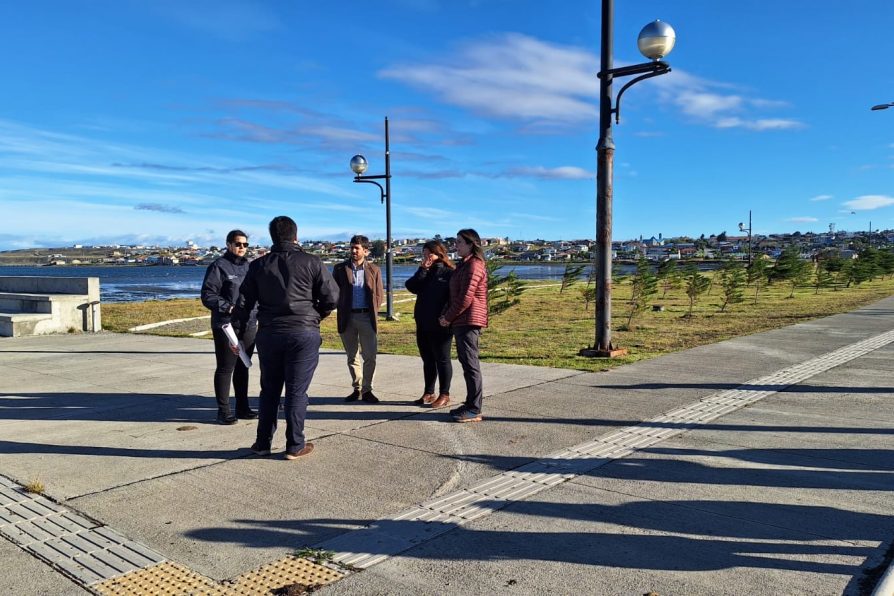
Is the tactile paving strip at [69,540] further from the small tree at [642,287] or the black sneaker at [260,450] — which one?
the small tree at [642,287]

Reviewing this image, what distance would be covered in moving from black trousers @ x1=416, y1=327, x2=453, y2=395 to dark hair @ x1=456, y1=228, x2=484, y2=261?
88 centimetres

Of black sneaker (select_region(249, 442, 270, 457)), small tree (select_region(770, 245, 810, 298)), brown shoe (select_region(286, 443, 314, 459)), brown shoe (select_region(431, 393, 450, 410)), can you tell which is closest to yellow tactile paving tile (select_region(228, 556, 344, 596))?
brown shoe (select_region(286, 443, 314, 459))

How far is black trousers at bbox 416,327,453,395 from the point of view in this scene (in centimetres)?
706

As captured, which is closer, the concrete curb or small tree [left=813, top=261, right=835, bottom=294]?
the concrete curb

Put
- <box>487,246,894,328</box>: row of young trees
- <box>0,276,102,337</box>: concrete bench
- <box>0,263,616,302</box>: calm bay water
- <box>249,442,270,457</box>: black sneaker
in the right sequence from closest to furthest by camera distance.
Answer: <box>249,442,270,457</box>: black sneaker → <box>0,276,102,337</box>: concrete bench → <box>487,246,894,328</box>: row of young trees → <box>0,263,616,302</box>: calm bay water

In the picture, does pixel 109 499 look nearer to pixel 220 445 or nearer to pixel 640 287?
pixel 220 445

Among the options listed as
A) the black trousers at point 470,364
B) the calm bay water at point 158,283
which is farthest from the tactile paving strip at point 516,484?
the calm bay water at point 158,283

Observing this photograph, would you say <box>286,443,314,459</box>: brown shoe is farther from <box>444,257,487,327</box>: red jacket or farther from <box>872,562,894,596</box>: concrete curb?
<box>872,562,894,596</box>: concrete curb

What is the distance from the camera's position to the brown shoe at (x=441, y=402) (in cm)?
702

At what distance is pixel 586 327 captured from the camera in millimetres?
15516

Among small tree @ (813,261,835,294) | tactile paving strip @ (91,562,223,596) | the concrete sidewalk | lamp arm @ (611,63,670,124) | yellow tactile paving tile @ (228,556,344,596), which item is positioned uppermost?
lamp arm @ (611,63,670,124)

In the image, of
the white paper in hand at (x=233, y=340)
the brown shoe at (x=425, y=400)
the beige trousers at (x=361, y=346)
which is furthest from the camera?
the beige trousers at (x=361, y=346)

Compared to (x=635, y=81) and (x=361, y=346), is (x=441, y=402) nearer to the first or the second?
(x=361, y=346)

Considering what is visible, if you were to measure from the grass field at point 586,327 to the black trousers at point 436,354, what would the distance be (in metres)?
2.77
